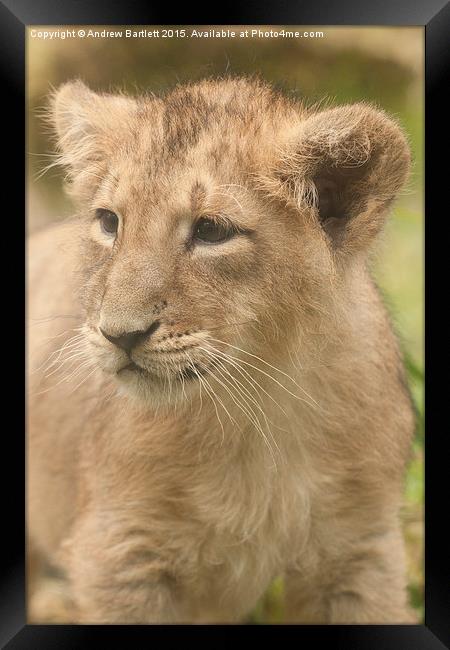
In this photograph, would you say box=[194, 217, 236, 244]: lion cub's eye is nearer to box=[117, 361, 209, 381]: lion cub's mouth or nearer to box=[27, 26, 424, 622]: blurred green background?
box=[117, 361, 209, 381]: lion cub's mouth

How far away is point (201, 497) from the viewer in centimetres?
428

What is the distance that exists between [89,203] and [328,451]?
4.87ft

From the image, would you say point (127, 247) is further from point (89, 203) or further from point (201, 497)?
point (201, 497)

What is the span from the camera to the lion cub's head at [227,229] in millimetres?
3598

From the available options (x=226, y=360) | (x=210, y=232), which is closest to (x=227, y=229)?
(x=210, y=232)

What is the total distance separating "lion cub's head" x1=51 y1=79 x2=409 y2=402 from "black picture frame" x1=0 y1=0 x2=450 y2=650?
48 cm

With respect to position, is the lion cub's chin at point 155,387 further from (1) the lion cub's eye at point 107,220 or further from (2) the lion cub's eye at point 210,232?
(1) the lion cub's eye at point 107,220

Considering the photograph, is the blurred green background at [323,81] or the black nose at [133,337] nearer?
the black nose at [133,337]

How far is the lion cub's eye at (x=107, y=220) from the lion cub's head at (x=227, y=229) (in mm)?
13

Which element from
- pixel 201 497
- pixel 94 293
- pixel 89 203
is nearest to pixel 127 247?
pixel 94 293

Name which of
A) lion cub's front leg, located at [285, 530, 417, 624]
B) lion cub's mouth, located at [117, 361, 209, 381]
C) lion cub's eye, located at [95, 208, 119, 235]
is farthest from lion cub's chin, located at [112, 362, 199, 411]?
lion cub's front leg, located at [285, 530, 417, 624]

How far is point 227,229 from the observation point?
12.2ft

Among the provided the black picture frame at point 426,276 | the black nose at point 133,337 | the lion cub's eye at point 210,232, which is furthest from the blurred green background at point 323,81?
the black nose at point 133,337

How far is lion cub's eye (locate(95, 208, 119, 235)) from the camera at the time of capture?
4.02 meters
